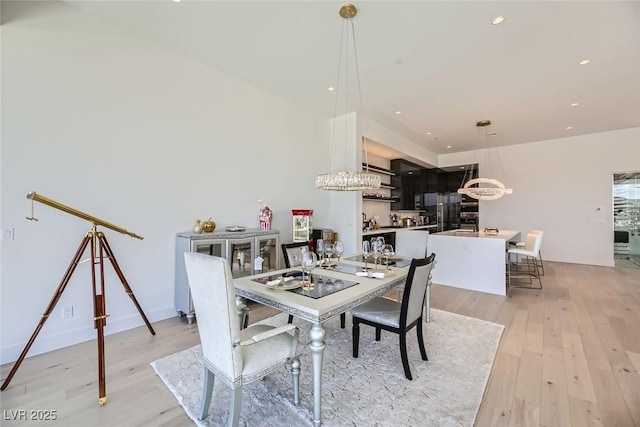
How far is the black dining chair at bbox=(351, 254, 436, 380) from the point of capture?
2072 millimetres

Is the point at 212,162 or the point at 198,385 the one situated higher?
the point at 212,162

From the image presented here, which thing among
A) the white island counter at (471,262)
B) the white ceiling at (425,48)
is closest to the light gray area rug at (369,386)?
the white island counter at (471,262)

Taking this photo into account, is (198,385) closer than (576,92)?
Yes

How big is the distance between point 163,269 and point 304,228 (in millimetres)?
2134

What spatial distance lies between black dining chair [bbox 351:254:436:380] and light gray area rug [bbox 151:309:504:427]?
16 cm

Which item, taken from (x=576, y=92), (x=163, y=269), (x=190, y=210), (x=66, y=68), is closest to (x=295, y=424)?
(x=163, y=269)

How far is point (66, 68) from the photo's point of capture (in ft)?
8.59

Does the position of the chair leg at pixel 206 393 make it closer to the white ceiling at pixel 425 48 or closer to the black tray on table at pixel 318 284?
the black tray on table at pixel 318 284

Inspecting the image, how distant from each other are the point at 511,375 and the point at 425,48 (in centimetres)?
339

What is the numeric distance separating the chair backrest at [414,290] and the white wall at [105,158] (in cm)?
268

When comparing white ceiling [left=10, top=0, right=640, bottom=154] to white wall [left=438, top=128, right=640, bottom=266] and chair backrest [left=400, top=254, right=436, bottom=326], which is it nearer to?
white wall [left=438, top=128, right=640, bottom=266]

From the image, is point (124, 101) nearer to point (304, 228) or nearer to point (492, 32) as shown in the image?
point (304, 228)

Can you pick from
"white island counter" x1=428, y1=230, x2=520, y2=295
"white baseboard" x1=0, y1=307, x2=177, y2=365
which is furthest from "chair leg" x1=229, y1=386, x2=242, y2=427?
"white island counter" x1=428, y1=230, x2=520, y2=295

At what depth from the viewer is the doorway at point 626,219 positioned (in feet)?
20.4
